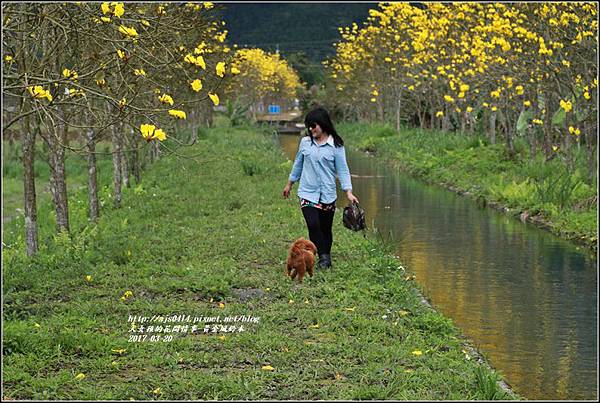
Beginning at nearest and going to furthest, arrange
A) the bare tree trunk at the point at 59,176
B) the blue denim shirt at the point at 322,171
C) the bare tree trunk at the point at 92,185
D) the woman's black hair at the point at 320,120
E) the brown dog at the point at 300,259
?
the brown dog at the point at 300,259 → the woman's black hair at the point at 320,120 → the blue denim shirt at the point at 322,171 → the bare tree trunk at the point at 59,176 → the bare tree trunk at the point at 92,185

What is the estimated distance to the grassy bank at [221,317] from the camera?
21.9 feet

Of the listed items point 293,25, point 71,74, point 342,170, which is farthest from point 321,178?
point 293,25

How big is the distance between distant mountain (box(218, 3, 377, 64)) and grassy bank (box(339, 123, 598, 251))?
7080 cm

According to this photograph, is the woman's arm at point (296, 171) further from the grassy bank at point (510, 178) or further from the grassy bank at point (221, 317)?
the grassy bank at point (510, 178)

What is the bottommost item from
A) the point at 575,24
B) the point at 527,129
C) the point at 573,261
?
the point at 573,261

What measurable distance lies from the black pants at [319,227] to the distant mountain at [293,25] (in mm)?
93787

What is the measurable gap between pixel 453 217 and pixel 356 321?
10.7 meters

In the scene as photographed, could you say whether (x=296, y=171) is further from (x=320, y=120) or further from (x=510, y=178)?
(x=510, y=178)

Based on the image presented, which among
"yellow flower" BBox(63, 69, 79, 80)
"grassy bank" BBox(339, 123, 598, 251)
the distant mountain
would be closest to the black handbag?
"yellow flower" BBox(63, 69, 79, 80)

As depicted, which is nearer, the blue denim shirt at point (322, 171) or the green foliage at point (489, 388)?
the green foliage at point (489, 388)

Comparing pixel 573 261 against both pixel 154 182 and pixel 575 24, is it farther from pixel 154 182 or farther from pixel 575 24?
pixel 154 182

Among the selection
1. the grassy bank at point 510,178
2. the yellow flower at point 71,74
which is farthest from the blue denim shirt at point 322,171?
the grassy bank at point 510,178

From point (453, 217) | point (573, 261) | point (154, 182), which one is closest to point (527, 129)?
point (453, 217)

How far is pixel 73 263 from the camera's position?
1080 cm
